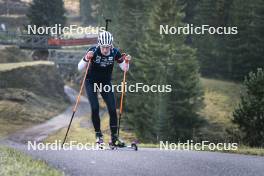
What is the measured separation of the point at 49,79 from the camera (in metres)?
50.0

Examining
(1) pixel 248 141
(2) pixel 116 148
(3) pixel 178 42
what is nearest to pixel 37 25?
(3) pixel 178 42

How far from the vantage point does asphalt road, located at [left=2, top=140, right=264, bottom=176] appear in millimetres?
10719

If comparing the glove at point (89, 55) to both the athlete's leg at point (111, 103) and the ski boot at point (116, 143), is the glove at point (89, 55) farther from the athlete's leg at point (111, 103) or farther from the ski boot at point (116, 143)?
the ski boot at point (116, 143)

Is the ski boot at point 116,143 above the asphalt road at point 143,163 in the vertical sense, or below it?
above

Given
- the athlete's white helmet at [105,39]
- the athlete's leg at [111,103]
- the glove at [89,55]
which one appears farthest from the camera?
the athlete's leg at [111,103]

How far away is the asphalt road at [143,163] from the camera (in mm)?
10719

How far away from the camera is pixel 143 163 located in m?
11.6

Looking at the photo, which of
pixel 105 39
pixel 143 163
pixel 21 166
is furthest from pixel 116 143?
pixel 21 166

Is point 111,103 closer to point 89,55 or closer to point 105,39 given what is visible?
point 89,55

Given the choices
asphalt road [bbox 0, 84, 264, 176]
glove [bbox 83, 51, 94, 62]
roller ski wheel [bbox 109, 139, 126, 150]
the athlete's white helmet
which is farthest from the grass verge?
the athlete's white helmet

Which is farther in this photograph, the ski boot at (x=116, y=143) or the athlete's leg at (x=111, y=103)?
the ski boot at (x=116, y=143)

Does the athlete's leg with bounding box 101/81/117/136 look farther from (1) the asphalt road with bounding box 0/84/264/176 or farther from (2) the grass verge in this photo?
(2) the grass verge

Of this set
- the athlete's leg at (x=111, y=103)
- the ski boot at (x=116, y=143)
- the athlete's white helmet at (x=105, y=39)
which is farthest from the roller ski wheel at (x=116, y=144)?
the athlete's white helmet at (x=105, y=39)

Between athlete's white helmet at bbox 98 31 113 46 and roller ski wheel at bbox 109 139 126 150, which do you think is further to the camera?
roller ski wheel at bbox 109 139 126 150
